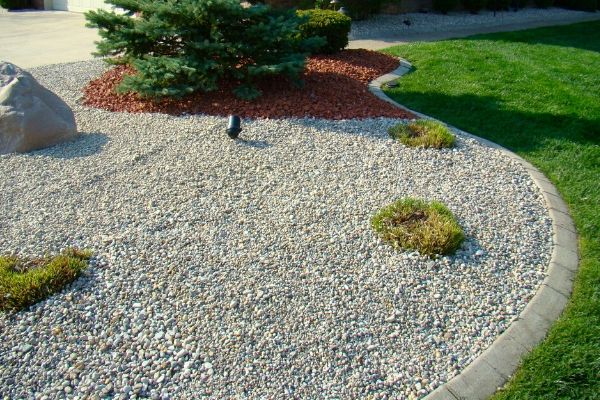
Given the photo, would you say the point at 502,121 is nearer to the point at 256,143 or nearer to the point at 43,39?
the point at 256,143

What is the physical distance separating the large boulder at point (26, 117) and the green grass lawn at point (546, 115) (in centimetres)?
443

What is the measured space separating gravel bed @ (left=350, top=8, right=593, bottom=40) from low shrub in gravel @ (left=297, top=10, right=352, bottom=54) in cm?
240

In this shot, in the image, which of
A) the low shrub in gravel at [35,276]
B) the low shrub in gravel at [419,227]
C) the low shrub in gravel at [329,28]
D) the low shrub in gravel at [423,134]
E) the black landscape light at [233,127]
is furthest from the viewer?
the low shrub in gravel at [329,28]

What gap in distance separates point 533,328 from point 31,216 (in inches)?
154

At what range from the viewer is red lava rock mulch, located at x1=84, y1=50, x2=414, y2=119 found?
21.1 ft

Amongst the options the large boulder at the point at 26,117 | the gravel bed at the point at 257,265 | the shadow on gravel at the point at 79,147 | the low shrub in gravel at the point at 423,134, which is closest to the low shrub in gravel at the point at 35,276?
the gravel bed at the point at 257,265

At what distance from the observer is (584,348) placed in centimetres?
318

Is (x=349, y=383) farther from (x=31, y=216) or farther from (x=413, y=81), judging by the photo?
(x=413, y=81)

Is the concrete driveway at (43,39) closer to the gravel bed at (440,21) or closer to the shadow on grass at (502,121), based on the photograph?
the gravel bed at (440,21)

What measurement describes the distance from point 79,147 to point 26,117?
594 mm

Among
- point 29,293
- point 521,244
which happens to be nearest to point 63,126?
point 29,293

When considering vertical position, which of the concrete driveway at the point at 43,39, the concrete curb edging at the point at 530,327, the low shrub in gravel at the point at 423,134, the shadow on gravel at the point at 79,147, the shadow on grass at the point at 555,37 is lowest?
the concrete curb edging at the point at 530,327

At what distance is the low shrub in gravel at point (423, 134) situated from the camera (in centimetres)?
570

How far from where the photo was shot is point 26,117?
548 centimetres
